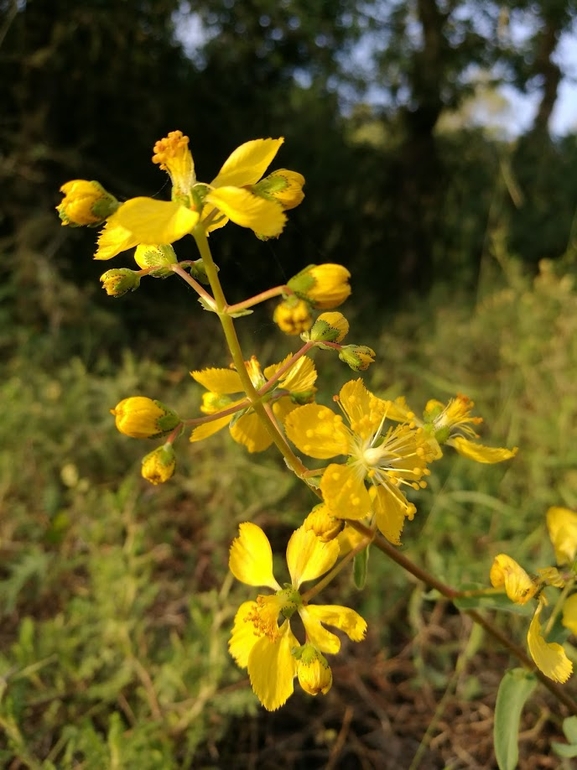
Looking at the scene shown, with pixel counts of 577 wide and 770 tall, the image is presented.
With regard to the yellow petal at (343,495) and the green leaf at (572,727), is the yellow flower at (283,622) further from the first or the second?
the green leaf at (572,727)

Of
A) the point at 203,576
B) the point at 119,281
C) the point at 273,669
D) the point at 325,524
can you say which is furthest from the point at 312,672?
the point at 203,576

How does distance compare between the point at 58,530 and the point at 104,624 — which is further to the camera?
the point at 58,530

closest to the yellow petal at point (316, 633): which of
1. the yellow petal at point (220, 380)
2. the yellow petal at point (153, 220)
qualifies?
the yellow petal at point (220, 380)

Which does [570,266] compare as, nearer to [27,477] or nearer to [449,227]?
[449,227]

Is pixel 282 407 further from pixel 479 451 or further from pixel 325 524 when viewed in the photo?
pixel 479 451

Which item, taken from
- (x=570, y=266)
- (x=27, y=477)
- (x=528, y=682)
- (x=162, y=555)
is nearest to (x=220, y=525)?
(x=162, y=555)

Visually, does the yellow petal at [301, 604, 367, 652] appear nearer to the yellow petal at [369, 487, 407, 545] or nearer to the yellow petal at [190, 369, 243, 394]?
the yellow petal at [369, 487, 407, 545]

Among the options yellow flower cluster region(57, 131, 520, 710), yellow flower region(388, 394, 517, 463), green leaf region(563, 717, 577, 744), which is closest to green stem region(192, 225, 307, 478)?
yellow flower cluster region(57, 131, 520, 710)
